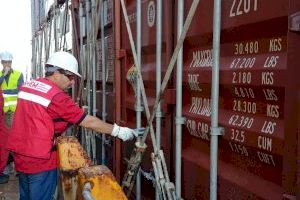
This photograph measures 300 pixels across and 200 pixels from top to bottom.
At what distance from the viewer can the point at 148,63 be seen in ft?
11.4

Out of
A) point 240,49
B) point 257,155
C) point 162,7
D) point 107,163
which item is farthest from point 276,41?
point 107,163

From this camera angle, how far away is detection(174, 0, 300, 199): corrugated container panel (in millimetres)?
1810

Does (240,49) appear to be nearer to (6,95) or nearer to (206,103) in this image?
(206,103)

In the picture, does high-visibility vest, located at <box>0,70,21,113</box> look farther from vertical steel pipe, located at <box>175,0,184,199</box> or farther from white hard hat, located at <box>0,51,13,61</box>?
vertical steel pipe, located at <box>175,0,184,199</box>

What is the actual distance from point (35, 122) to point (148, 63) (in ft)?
3.40

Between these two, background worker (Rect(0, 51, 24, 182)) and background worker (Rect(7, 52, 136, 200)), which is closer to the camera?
background worker (Rect(7, 52, 136, 200))

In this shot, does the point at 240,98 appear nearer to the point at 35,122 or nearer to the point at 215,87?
the point at 215,87

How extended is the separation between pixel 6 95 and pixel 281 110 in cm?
661

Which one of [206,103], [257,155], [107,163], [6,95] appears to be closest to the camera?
[257,155]

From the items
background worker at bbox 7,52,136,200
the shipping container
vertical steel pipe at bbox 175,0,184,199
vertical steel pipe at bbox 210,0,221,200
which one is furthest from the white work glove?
vertical steel pipe at bbox 210,0,221,200

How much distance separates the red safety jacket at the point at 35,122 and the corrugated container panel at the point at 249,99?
1362mm

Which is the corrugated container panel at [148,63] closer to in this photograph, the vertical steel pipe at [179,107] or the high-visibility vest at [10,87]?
the vertical steel pipe at [179,107]

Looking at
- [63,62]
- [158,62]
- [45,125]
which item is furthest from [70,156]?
[158,62]

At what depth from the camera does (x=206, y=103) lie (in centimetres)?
253
